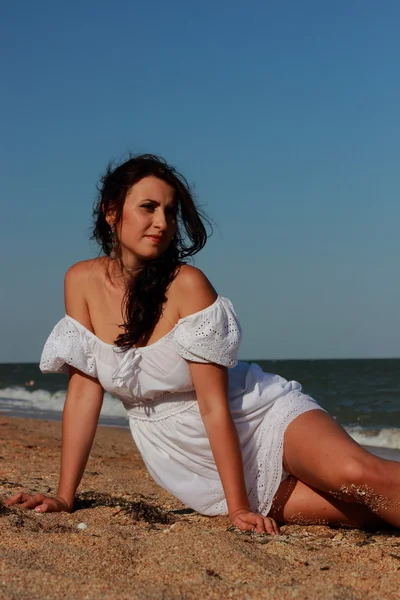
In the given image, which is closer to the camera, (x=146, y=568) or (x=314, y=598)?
(x=314, y=598)

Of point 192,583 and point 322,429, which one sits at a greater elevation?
point 322,429

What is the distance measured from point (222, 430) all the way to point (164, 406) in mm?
441

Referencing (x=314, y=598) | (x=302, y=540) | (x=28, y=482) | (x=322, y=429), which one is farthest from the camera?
(x=28, y=482)

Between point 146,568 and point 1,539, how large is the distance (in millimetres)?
721

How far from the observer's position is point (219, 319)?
3588 millimetres

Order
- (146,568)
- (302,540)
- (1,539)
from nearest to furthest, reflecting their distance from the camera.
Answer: (146,568), (1,539), (302,540)

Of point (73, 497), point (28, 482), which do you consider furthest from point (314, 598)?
point (28, 482)

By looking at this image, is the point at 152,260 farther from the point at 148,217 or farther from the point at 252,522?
the point at 252,522

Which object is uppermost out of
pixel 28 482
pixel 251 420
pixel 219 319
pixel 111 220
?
pixel 111 220

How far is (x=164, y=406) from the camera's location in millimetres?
3850

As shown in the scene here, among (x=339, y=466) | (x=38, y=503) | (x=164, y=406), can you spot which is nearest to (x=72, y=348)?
(x=164, y=406)

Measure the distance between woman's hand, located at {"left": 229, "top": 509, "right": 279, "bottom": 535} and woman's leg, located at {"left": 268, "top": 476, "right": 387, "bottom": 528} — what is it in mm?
447

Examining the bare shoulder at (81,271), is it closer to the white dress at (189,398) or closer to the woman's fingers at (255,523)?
the white dress at (189,398)

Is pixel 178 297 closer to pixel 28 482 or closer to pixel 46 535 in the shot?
pixel 46 535
